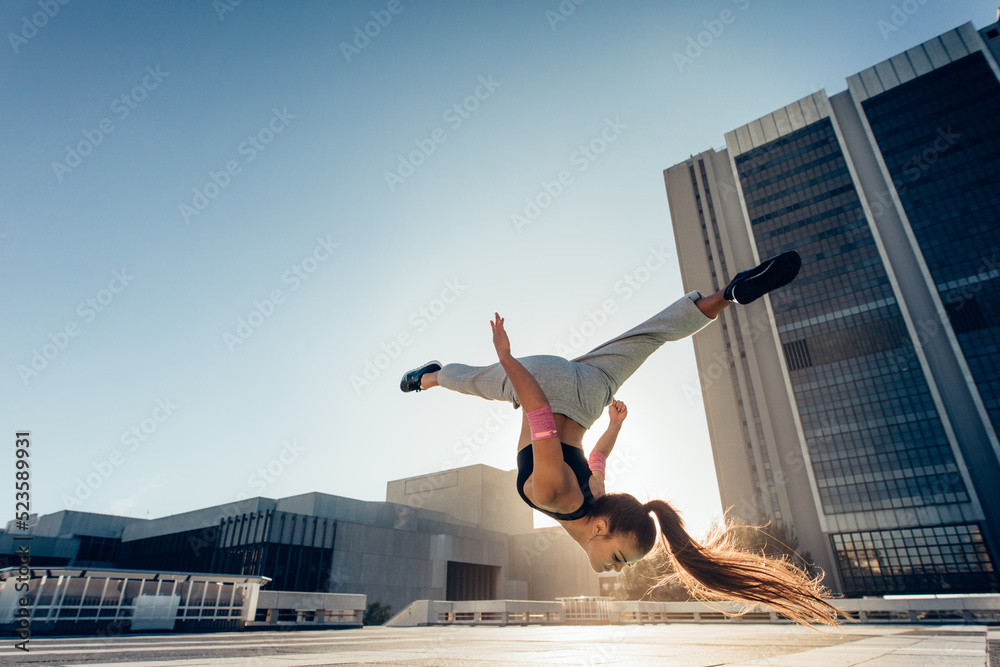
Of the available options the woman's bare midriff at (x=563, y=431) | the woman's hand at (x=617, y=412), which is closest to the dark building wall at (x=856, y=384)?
the woman's hand at (x=617, y=412)

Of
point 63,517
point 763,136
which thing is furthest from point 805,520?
point 63,517

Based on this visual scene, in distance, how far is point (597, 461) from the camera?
4.16 meters

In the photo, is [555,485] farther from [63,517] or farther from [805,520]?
[63,517]

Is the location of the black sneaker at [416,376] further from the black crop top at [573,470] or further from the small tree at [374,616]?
the small tree at [374,616]

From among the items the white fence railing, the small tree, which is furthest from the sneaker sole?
the small tree

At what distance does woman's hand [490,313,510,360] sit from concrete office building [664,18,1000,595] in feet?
191

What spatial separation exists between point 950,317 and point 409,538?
56.1 metres

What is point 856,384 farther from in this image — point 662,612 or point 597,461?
point 597,461

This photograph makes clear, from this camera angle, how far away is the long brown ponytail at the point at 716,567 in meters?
3.01

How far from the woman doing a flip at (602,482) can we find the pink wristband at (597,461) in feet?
0.63

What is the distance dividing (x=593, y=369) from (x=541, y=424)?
3.67 ft

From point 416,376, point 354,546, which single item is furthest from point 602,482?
point 354,546

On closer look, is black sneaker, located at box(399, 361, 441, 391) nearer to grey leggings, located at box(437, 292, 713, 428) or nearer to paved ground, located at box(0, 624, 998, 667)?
grey leggings, located at box(437, 292, 713, 428)

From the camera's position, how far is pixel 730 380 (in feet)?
197
